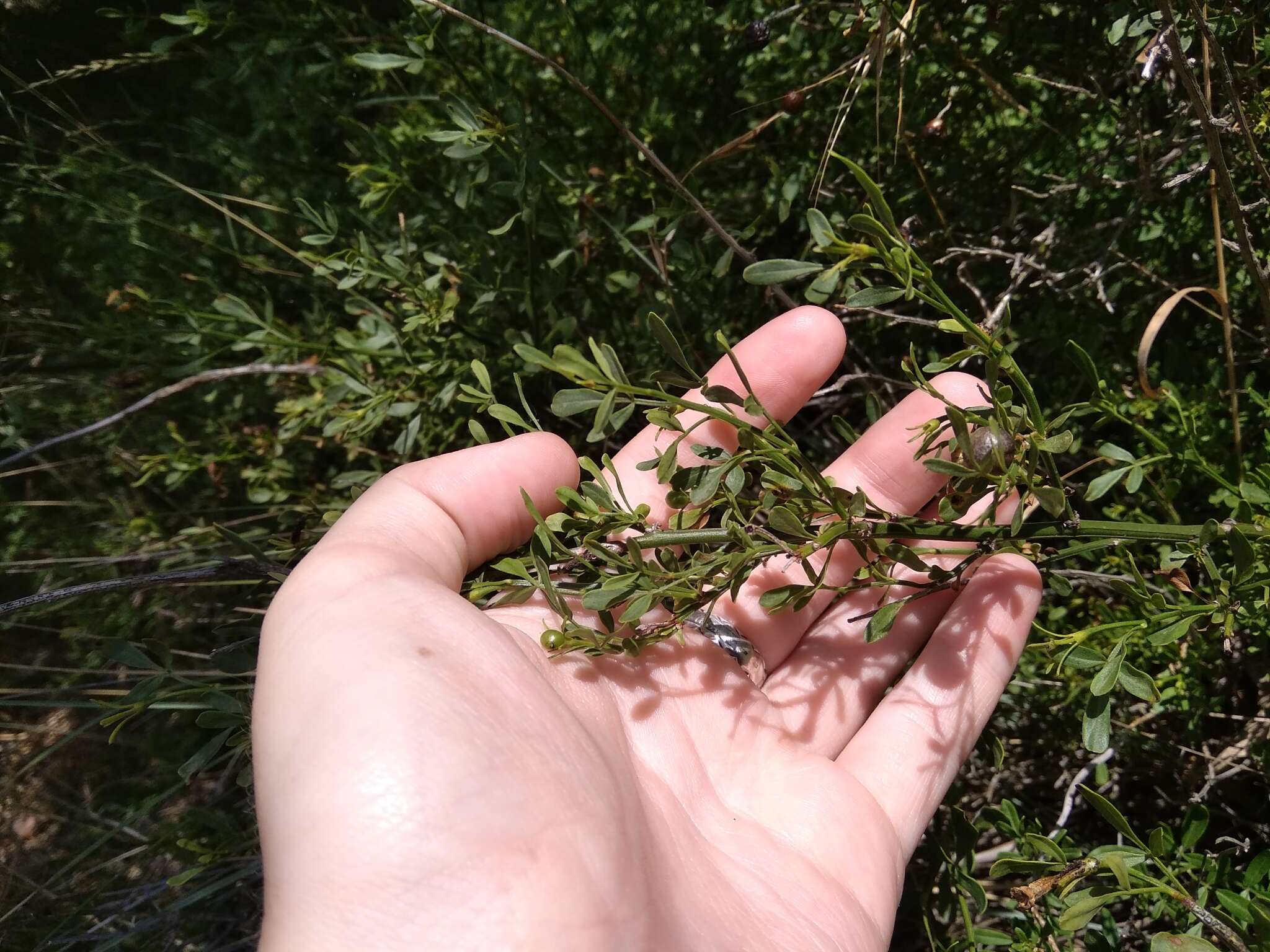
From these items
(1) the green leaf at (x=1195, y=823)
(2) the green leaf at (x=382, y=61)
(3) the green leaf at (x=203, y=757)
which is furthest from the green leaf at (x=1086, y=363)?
(3) the green leaf at (x=203, y=757)

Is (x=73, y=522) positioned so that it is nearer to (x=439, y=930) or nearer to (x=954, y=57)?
(x=439, y=930)

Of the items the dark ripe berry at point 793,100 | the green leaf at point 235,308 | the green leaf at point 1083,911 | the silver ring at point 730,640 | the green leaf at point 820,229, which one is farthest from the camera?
the green leaf at point 235,308

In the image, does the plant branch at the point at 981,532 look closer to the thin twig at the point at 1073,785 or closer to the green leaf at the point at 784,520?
the green leaf at the point at 784,520

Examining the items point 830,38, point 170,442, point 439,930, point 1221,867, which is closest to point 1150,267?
point 830,38

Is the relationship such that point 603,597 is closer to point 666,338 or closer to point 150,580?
point 666,338

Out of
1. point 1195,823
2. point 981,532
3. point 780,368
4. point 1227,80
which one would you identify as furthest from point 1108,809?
point 1227,80
